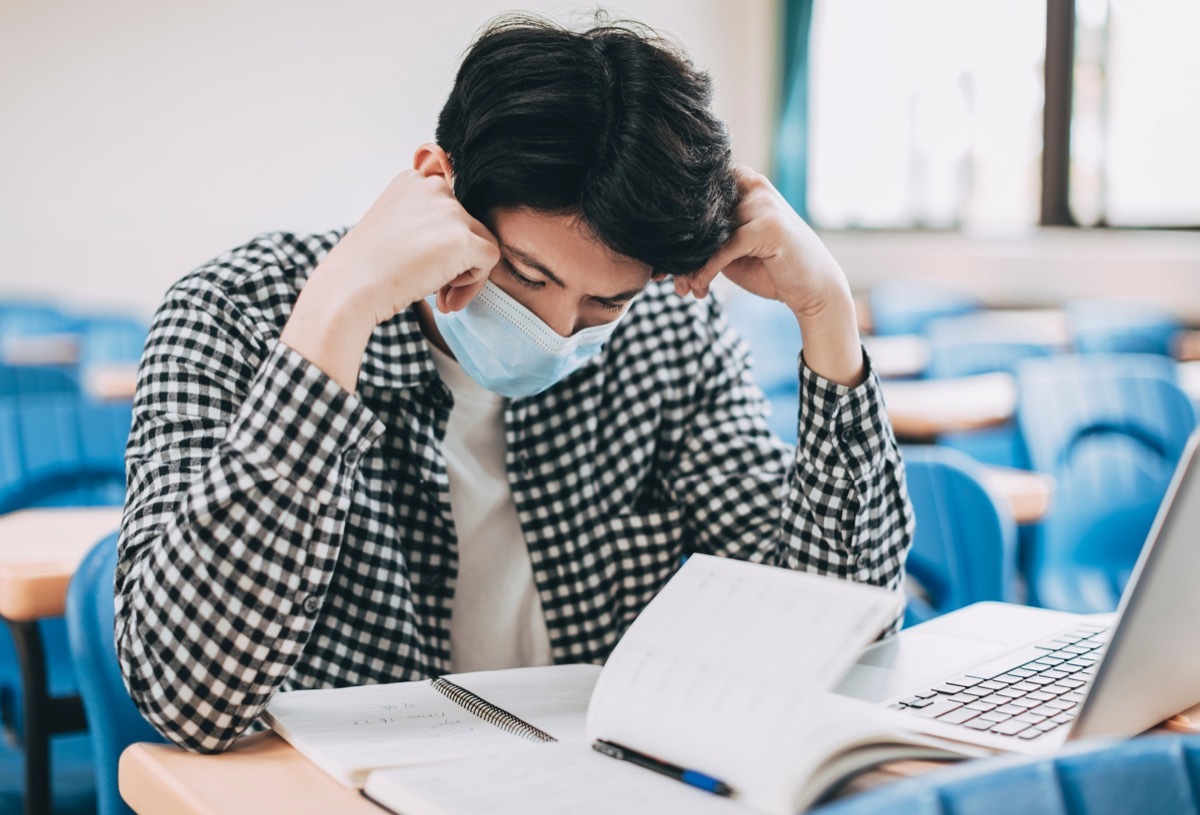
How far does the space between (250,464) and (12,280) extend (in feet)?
17.9

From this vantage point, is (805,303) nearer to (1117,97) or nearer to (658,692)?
(658,692)

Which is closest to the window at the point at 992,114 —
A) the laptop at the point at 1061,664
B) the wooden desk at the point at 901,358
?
the wooden desk at the point at 901,358

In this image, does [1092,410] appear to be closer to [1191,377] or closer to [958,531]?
[958,531]

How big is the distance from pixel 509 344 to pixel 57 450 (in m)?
1.29

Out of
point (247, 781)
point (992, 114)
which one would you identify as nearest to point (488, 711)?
point (247, 781)

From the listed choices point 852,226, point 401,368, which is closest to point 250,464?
point 401,368

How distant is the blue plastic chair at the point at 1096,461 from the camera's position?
87.3 inches

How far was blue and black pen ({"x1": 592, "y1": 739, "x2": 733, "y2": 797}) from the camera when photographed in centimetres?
70

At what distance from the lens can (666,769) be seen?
73 cm

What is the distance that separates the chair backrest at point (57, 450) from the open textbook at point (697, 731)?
141 centimetres

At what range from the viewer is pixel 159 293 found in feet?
19.6

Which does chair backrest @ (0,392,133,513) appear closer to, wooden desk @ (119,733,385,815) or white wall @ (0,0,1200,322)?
wooden desk @ (119,733,385,815)

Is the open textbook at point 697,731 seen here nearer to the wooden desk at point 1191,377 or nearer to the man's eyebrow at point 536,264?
the man's eyebrow at point 536,264

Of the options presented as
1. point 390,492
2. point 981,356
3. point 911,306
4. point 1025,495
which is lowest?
point 911,306
